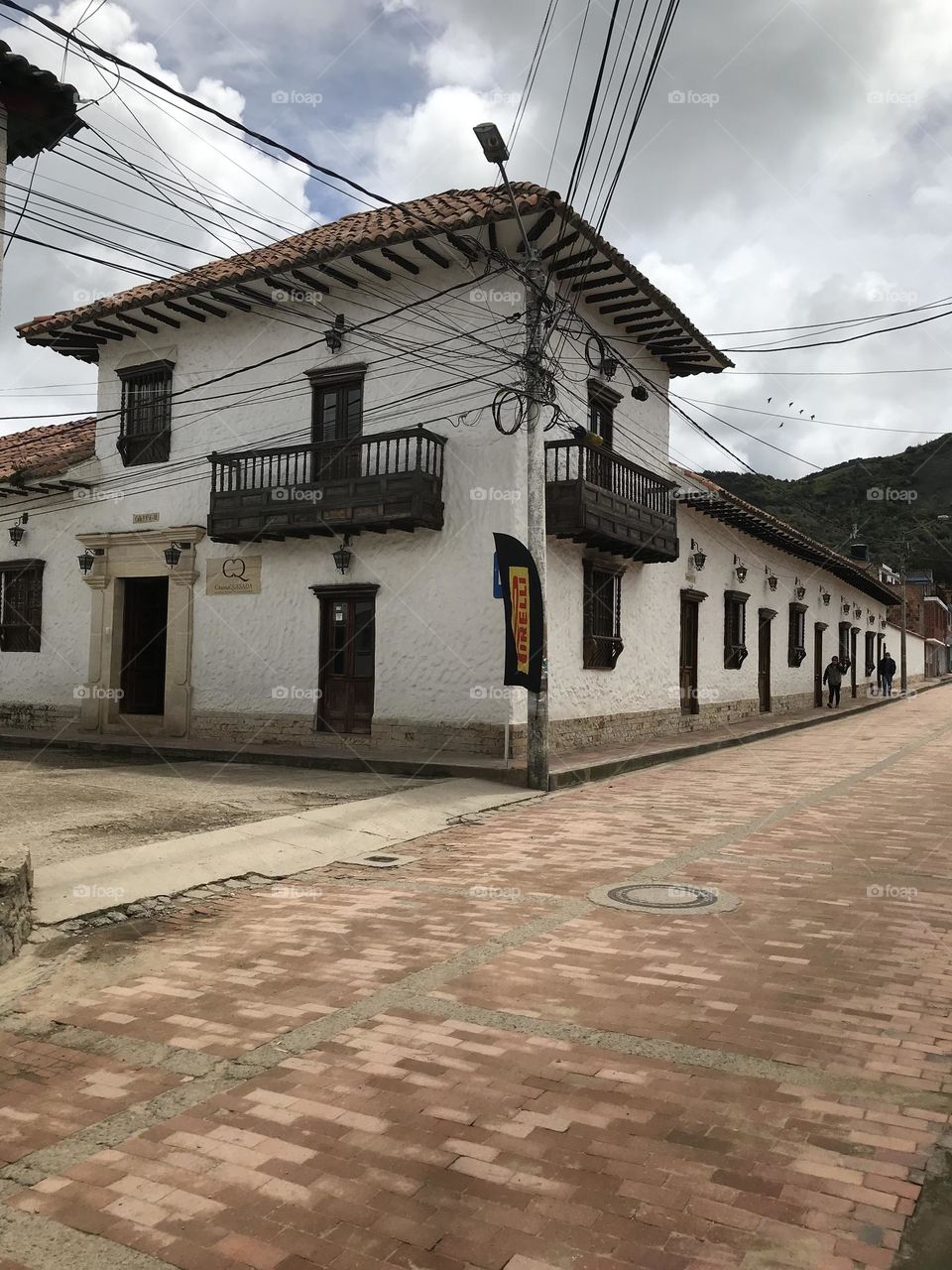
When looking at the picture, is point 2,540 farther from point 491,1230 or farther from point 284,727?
point 491,1230

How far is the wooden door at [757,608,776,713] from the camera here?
78.4ft

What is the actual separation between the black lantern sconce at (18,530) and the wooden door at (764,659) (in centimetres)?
1697

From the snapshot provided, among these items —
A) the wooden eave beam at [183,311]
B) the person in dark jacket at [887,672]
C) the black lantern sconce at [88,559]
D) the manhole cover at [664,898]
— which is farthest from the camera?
the person in dark jacket at [887,672]

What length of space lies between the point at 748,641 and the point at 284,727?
12636 mm

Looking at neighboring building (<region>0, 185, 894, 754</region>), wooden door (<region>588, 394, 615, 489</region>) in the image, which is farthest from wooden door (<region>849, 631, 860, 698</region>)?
wooden door (<region>588, 394, 615, 489</region>)

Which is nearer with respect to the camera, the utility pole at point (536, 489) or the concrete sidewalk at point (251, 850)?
the concrete sidewalk at point (251, 850)

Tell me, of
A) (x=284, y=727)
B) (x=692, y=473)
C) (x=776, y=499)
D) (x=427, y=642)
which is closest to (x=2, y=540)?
(x=284, y=727)

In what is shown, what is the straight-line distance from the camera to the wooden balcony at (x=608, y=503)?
13.6 meters

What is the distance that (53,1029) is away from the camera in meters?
4.11

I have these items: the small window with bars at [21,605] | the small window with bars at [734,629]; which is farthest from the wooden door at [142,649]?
the small window with bars at [734,629]

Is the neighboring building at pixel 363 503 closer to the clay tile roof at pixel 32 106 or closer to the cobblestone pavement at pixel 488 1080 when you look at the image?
the clay tile roof at pixel 32 106

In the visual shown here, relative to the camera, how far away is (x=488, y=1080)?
3488mm

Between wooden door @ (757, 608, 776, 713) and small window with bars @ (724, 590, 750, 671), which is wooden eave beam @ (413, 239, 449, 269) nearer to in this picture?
small window with bars @ (724, 590, 750, 671)

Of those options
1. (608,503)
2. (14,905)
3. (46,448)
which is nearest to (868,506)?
(608,503)
